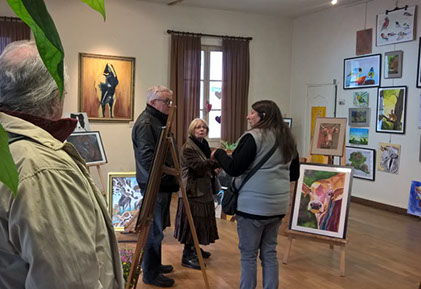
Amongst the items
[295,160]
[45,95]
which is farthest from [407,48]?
[45,95]

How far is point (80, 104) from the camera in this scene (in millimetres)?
7539

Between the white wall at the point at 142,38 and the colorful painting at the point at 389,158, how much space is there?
2797 millimetres

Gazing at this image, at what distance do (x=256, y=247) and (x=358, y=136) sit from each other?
5.23 meters

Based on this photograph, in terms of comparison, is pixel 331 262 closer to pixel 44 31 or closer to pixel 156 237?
pixel 156 237

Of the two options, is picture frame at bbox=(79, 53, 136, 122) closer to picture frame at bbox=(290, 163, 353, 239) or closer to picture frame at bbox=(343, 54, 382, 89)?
picture frame at bbox=(343, 54, 382, 89)

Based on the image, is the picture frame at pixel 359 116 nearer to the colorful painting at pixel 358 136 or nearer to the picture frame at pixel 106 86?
the colorful painting at pixel 358 136

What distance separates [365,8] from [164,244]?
5.41 m

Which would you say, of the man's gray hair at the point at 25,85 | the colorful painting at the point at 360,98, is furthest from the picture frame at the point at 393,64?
the man's gray hair at the point at 25,85

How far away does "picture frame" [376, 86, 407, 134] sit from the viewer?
6836 millimetres

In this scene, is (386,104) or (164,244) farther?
(386,104)

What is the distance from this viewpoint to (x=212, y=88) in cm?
864

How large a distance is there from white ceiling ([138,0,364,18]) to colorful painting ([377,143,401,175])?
2611 millimetres

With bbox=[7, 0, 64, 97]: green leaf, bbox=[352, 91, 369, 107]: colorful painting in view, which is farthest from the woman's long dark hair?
bbox=[352, 91, 369, 107]: colorful painting

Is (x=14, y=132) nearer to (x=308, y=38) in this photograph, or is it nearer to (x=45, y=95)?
(x=45, y=95)
